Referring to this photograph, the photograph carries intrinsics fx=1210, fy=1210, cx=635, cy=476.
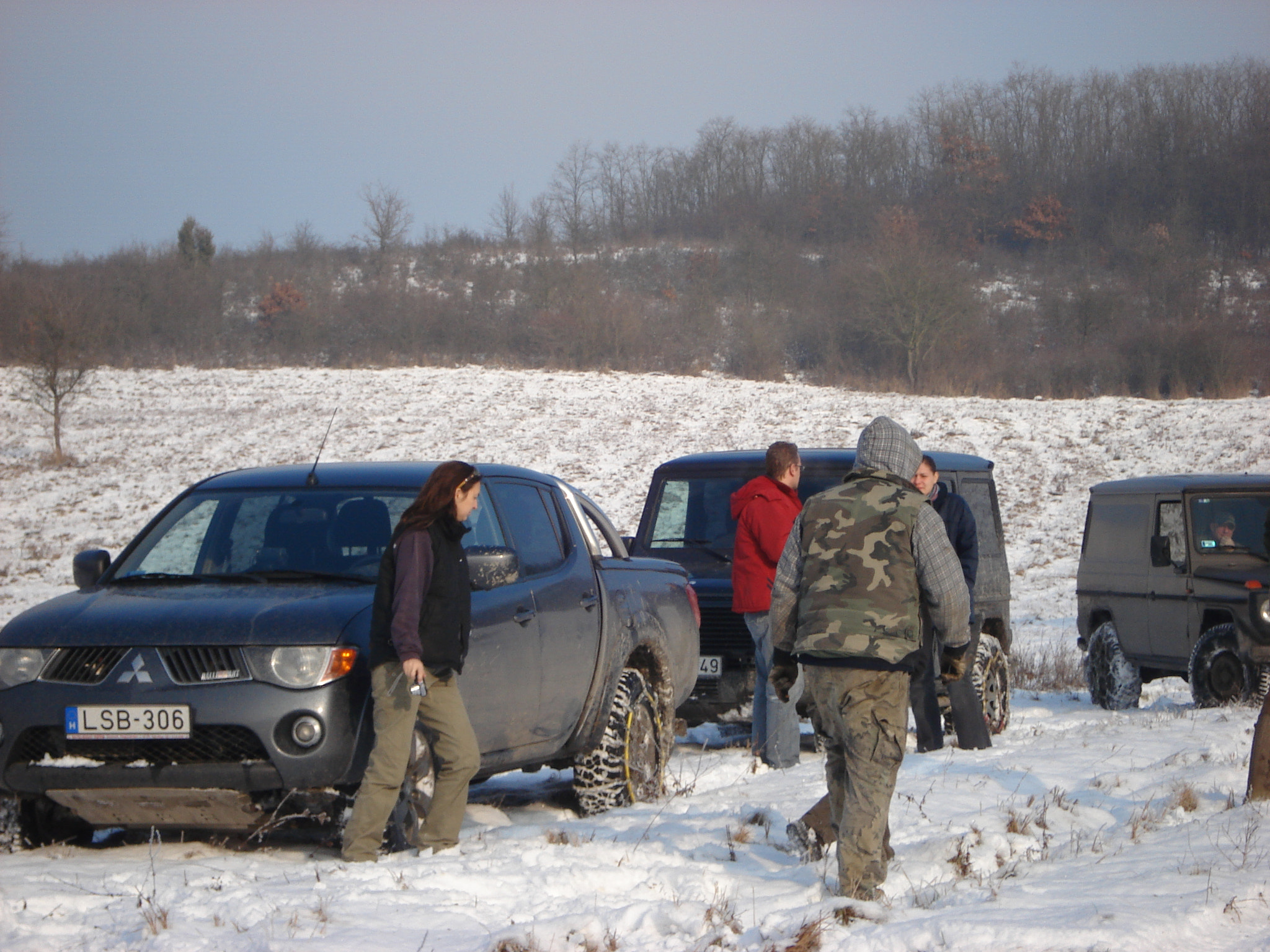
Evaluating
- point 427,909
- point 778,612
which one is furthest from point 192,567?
point 778,612

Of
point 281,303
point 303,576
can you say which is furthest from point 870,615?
point 281,303

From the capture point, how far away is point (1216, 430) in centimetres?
3200

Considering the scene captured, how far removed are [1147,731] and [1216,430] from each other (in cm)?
2675

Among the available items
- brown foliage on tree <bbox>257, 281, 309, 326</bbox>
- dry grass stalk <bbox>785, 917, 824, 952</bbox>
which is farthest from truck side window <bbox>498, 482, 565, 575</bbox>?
brown foliage on tree <bbox>257, 281, 309, 326</bbox>

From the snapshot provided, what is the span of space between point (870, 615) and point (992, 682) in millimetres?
5345

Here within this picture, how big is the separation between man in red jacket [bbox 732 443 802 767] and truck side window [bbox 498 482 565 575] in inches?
58.3

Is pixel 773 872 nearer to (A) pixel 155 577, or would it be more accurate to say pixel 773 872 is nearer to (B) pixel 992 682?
(A) pixel 155 577

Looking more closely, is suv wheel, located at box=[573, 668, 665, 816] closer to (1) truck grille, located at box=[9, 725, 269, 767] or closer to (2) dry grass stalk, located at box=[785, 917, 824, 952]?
(1) truck grille, located at box=[9, 725, 269, 767]

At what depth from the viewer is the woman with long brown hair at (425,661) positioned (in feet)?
14.7

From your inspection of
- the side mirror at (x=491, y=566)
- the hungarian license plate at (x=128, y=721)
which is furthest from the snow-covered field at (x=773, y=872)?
the side mirror at (x=491, y=566)

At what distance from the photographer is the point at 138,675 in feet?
14.9

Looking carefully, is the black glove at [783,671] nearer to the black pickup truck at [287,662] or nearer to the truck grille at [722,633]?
Answer: the black pickup truck at [287,662]

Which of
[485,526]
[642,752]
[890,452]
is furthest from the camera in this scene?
[642,752]

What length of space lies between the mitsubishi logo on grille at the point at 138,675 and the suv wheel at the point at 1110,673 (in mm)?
9215
